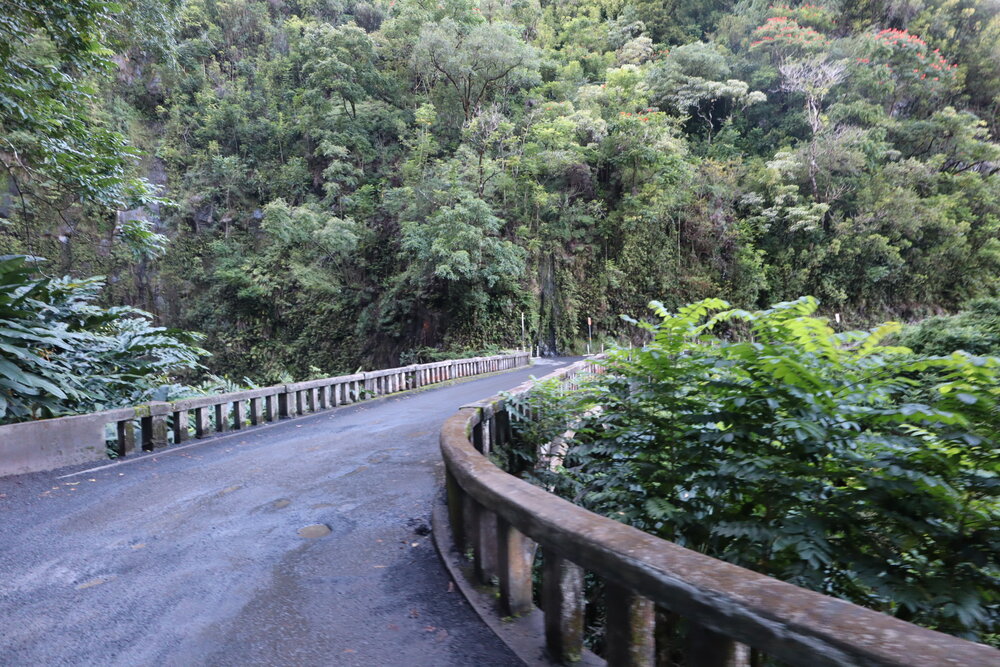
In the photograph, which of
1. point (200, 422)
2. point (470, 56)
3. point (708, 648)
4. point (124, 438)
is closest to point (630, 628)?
point (708, 648)

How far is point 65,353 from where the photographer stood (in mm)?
8359

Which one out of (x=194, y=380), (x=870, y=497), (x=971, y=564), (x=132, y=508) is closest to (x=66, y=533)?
(x=132, y=508)

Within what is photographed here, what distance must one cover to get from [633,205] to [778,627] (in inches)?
1281

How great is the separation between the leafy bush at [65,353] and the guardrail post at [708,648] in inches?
312

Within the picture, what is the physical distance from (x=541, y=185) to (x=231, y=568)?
3007 centimetres

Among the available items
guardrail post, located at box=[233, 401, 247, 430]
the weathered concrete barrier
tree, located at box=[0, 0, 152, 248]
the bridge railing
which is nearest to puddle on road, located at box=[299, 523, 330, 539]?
the bridge railing

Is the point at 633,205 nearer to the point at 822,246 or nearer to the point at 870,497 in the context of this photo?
the point at 822,246

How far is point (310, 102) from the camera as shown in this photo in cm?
3484

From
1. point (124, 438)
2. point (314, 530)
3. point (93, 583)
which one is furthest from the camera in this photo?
point (124, 438)

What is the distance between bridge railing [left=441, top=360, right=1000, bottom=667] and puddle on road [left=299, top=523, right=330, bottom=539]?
1.36 metres

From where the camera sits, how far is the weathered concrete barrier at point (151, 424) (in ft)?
Result: 19.4

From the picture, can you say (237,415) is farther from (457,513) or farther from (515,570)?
(515,570)

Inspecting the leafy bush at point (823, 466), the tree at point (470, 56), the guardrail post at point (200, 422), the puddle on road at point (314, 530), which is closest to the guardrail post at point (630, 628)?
the leafy bush at point (823, 466)

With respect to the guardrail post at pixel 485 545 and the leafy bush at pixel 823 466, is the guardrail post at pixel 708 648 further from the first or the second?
the guardrail post at pixel 485 545
